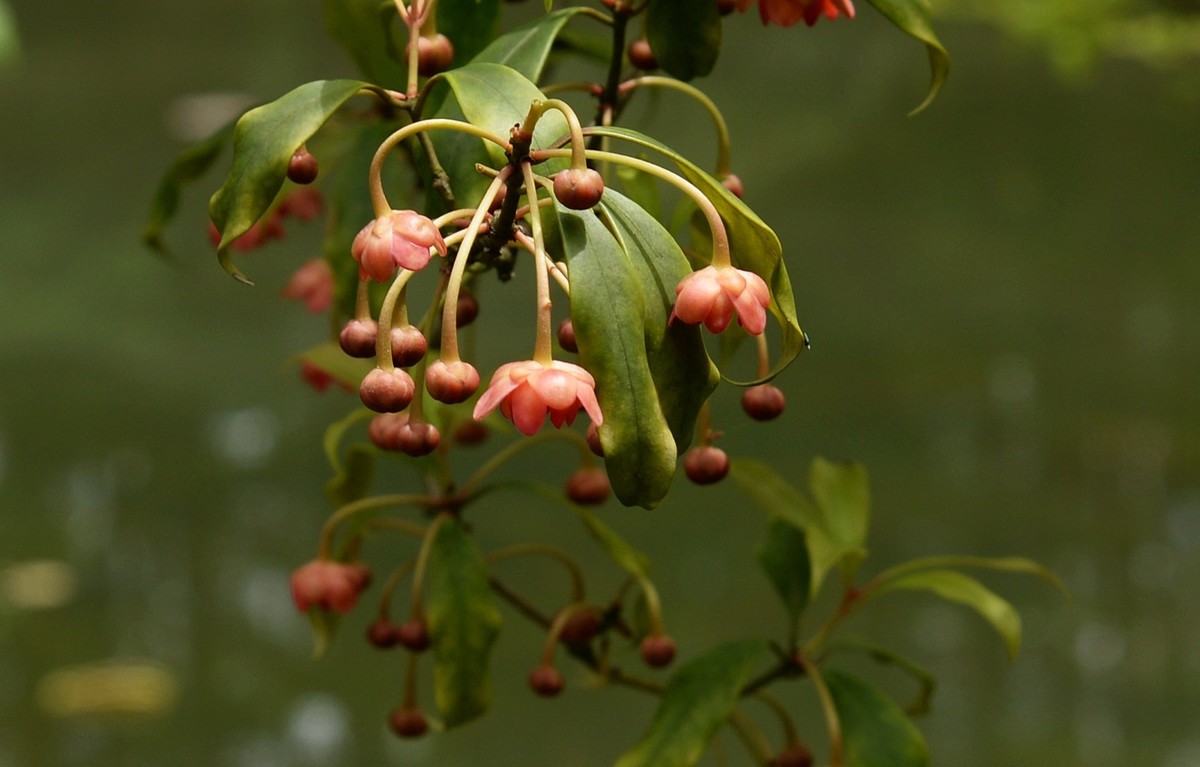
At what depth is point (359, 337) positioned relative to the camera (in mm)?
527

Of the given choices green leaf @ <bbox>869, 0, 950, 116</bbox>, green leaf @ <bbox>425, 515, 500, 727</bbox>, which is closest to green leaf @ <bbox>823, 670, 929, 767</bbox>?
green leaf @ <bbox>425, 515, 500, 727</bbox>

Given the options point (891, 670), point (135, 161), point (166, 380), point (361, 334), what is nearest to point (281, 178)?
point (361, 334)

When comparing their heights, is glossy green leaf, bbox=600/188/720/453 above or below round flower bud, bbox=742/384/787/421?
above

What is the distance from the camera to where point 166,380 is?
2.63 meters

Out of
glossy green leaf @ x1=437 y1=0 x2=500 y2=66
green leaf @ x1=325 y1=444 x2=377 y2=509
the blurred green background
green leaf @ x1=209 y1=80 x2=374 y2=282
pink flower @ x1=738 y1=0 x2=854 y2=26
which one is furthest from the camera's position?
the blurred green background

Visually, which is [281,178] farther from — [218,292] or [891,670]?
[218,292]

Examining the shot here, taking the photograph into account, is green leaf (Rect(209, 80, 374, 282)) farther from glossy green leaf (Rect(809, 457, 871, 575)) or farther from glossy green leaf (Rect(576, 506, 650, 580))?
glossy green leaf (Rect(809, 457, 871, 575))

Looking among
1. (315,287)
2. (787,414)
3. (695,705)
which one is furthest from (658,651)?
(787,414)

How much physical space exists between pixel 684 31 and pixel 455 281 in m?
0.32

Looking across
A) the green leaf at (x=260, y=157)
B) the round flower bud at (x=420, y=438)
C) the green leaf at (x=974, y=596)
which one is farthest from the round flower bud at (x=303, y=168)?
the green leaf at (x=974, y=596)

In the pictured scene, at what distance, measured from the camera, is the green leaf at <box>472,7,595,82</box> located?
0.69m

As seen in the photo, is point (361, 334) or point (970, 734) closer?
point (361, 334)

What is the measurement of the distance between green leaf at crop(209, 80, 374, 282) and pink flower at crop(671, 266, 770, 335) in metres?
0.18

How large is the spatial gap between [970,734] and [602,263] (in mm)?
1724
